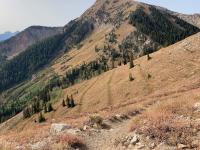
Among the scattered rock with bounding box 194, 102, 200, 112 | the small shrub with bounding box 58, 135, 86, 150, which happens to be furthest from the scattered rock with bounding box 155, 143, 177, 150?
the scattered rock with bounding box 194, 102, 200, 112

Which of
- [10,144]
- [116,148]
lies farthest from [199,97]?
[10,144]

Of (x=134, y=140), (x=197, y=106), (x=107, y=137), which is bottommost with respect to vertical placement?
(x=107, y=137)

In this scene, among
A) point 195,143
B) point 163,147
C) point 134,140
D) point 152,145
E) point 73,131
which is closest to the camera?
point 195,143

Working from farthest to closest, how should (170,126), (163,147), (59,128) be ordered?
(59,128) < (170,126) < (163,147)

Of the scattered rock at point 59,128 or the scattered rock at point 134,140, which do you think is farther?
the scattered rock at point 59,128

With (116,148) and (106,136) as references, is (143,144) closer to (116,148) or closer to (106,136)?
(116,148)

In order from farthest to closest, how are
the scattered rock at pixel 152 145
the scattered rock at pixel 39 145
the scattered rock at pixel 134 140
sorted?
1. the scattered rock at pixel 39 145
2. the scattered rock at pixel 134 140
3. the scattered rock at pixel 152 145

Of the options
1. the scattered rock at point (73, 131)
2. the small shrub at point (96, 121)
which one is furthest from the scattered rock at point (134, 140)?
the small shrub at point (96, 121)

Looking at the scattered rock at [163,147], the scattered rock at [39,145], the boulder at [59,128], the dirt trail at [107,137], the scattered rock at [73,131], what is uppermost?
the boulder at [59,128]

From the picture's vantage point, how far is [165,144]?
20172 millimetres

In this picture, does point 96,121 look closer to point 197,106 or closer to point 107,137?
point 107,137

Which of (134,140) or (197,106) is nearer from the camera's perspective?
(134,140)

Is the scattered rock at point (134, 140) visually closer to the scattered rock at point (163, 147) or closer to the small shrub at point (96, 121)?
the scattered rock at point (163, 147)

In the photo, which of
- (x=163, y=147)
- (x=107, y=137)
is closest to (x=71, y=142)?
(x=107, y=137)
